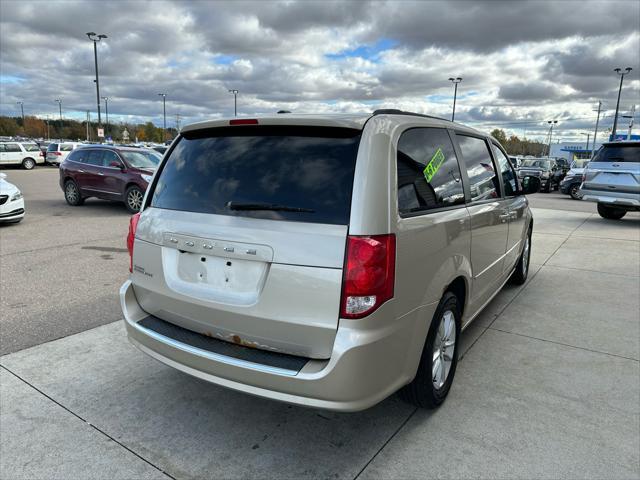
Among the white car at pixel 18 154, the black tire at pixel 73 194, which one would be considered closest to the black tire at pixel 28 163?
the white car at pixel 18 154

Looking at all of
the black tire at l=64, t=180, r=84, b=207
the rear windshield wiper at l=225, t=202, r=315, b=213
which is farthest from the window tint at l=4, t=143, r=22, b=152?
the rear windshield wiper at l=225, t=202, r=315, b=213

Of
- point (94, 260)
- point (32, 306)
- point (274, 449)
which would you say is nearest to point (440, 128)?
point (274, 449)

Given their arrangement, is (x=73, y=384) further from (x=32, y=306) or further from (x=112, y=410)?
(x=32, y=306)

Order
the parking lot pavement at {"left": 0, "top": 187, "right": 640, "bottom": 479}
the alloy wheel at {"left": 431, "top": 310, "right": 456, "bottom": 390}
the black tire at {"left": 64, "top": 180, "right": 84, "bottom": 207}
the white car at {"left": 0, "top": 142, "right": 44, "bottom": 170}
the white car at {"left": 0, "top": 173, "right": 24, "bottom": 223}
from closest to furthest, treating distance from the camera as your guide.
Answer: the parking lot pavement at {"left": 0, "top": 187, "right": 640, "bottom": 479}
the alloy wheel at {"left": 431, "top": 310, "right": 456, "bottom": 390}
the white car at {"left": 0, "top": 173, "right": 24, "bottom": 223}
the black tire at {"left": 64, "top": 180, "right": 84, "bottom": 207}
the white car at {"left": 0, "top": 142, "right": 44, "bottom": 170}

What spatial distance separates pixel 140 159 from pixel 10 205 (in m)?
3.88

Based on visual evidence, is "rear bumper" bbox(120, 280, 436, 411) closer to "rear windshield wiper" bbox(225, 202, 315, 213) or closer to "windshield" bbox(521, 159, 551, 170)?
"rear windshield wiper" bbox(225, 202, 315, 213)

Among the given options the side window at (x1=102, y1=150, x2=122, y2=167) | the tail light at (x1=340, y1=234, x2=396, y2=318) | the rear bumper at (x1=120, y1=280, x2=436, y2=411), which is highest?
the side window at (x1=102, y1=150, x2=122, y2=167)

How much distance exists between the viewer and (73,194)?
13266mm

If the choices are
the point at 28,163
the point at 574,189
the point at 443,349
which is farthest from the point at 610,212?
the point at 28,163

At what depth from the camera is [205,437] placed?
2.80m

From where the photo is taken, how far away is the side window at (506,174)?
457 centimetres

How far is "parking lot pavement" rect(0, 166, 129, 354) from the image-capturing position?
14.5ft

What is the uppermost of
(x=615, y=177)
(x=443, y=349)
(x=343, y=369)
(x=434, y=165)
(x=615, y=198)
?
(x=434, y=165)

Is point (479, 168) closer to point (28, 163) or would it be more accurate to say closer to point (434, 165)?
point (434, 165)
